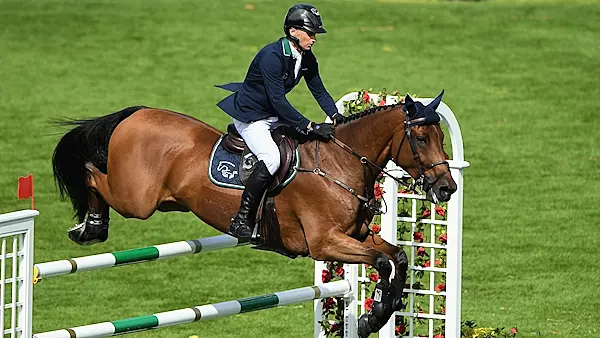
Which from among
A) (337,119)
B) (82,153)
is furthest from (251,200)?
(82,153)

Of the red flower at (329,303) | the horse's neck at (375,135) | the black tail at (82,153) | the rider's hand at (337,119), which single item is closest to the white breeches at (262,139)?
the rider's hand at (337,119)

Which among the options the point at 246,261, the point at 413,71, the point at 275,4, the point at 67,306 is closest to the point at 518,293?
the point at 246,261

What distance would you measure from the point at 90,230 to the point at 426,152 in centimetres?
210

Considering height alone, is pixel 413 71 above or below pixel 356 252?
above

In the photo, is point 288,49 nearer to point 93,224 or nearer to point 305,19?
point 305,19

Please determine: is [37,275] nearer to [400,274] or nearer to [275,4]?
[400,274]

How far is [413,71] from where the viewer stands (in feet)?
55.5

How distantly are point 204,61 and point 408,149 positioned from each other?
1129cm

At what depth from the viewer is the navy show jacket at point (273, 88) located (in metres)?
6.53

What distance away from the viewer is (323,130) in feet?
21.8

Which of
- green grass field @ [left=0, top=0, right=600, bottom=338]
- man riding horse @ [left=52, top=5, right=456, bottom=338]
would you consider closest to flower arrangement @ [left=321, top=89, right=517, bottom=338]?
man riding horse @ [left=52, top=5, right=456, bottom=338]

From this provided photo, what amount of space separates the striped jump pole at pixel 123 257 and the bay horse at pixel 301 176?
0.73 feet

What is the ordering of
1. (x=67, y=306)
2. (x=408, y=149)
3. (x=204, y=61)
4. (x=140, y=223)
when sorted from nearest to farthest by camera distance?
(x=408, y=149) < (x=67, y=306) < (x=140, y=223) < (x=204, y=61)

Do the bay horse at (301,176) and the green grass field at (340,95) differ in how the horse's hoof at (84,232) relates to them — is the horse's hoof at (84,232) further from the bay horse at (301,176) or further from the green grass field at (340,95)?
the green grass field at (340,95)
